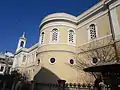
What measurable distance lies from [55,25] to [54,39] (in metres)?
1.99

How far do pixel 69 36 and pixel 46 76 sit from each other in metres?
6.14

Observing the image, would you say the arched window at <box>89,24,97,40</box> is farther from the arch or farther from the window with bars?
the arch

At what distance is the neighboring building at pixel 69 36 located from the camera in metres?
15.1

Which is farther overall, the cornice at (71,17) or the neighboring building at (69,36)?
the cornice at (71,17)

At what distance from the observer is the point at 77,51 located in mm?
18109

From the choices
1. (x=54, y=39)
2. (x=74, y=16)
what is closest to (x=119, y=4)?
(x=74, y=16)

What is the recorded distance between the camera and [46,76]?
16.8 meters

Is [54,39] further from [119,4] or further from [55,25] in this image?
[119,4]

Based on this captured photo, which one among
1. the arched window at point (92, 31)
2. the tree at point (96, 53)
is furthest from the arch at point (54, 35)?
the arched window at point (92, 31)

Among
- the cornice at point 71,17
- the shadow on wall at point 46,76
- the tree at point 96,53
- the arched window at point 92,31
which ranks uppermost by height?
the cornice at point 71,17

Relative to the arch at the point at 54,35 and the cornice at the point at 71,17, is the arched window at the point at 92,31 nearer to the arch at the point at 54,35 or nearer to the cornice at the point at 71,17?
the cornice at the point at 71,17

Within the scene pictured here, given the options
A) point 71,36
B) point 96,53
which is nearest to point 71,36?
point 71,36

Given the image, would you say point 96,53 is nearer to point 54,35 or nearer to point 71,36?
point 71,36

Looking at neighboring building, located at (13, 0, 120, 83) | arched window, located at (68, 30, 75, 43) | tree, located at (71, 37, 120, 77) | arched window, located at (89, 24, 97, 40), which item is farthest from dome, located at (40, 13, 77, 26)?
tree, located at (71, 37, 120, 77)
